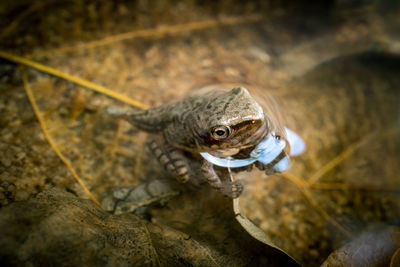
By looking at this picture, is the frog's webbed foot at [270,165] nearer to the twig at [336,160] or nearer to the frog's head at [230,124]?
the frog's head at [230,124]

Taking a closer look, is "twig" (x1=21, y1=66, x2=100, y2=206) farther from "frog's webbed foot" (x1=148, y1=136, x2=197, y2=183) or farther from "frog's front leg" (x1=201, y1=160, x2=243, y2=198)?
"frog's front leg" (x1=201, y1=160, x2=243, y2=198)

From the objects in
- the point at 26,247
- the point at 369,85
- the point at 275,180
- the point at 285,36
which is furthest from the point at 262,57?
the point at 26,247

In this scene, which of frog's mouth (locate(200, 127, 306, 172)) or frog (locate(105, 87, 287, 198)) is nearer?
frog (locate(105, 87, 287, 198))

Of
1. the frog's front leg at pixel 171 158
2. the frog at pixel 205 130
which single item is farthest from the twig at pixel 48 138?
the frog's front leg at pixel 171 158

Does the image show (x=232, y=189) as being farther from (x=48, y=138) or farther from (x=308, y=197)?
(x=48, y=138)

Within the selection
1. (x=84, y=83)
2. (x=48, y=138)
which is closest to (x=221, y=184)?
(x=48, y=138)

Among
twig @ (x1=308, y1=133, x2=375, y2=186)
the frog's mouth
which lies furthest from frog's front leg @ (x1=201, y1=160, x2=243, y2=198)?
twig @ (x1=308, y1=133, x2=375, y2=186)
